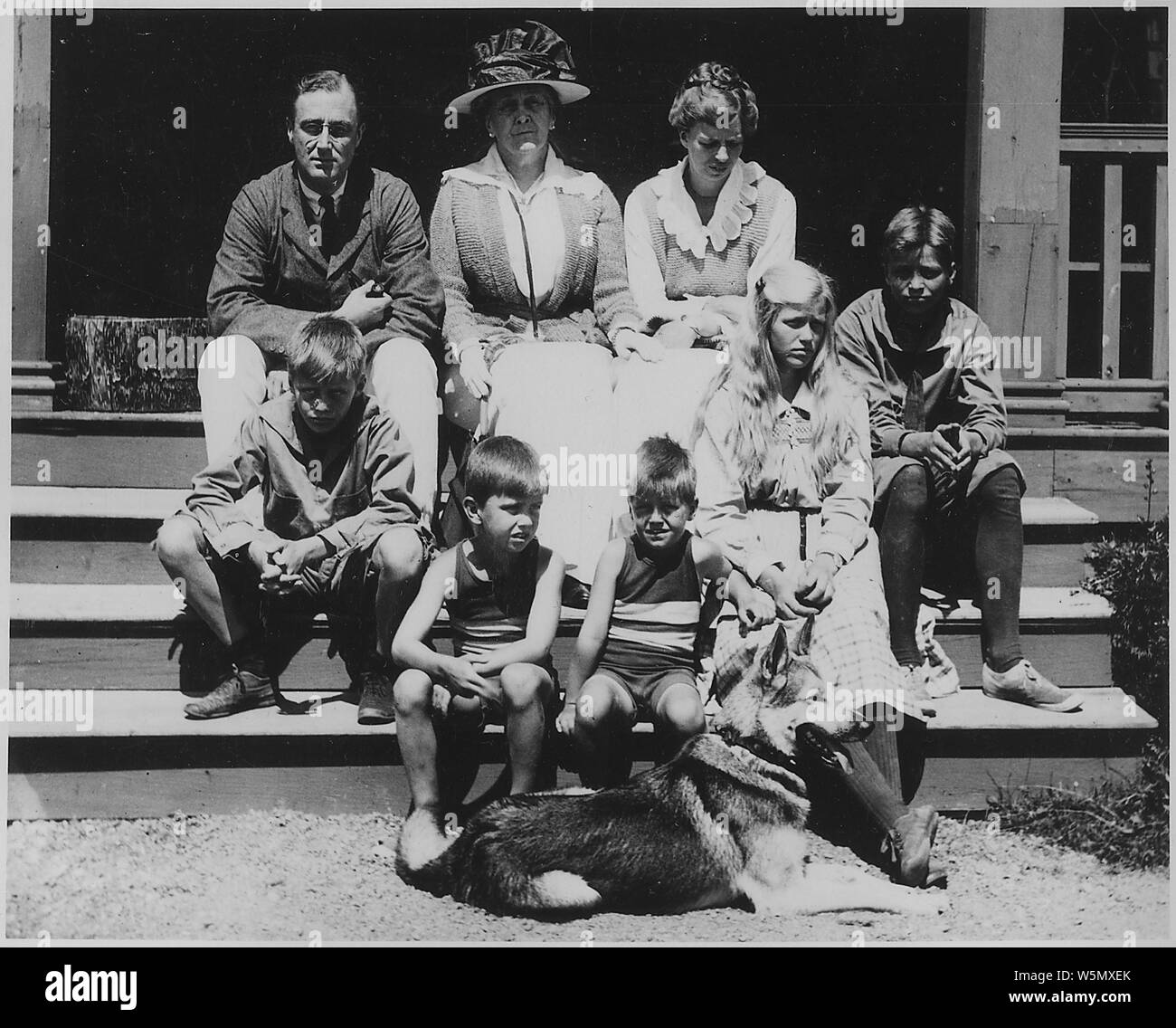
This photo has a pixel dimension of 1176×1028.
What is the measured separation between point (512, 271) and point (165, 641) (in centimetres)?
158

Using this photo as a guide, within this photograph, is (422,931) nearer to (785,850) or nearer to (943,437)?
(785,850)

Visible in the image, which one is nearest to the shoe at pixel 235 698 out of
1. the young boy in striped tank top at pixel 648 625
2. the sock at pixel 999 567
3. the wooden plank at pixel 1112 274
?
the young boy in striped tank top at pixel 648 625

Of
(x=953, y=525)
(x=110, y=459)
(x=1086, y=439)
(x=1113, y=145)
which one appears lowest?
(x=953, y=525)

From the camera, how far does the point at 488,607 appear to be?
361 cm

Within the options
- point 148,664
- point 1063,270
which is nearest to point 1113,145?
point 1063,270

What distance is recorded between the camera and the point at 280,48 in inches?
158

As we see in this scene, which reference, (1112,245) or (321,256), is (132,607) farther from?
(1112,245)

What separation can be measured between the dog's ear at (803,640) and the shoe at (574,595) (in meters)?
0.63

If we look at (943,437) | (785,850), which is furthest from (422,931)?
(943,437)

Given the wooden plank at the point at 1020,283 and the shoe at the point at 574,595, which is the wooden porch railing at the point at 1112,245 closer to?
the wooden plank at the point at 1020,283

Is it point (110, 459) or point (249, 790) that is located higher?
point (110, 459)

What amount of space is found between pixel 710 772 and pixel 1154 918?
147 cm

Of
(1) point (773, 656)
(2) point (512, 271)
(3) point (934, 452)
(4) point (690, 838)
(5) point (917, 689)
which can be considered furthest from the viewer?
(2) point (512, 271)

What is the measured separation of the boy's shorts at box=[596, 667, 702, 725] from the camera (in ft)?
11.7
